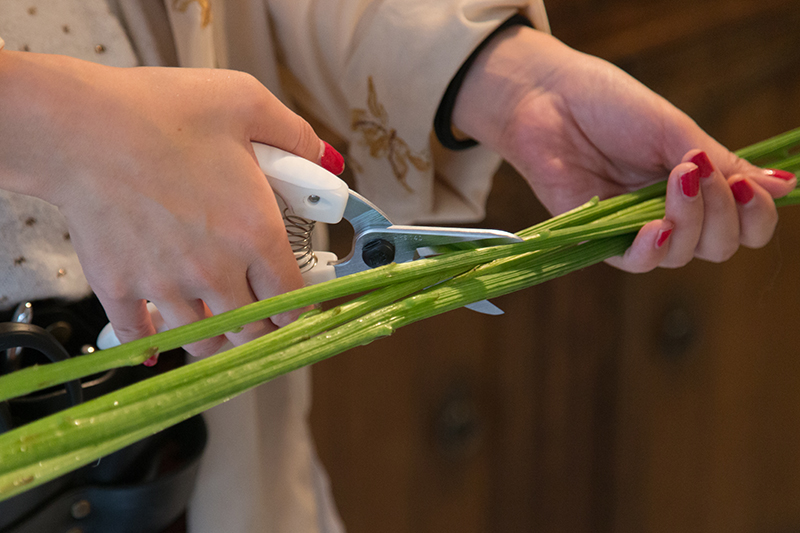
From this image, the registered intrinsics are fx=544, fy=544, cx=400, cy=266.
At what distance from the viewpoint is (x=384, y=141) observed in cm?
49

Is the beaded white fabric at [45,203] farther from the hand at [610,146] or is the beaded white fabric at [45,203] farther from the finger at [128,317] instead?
the hand at [610,146]

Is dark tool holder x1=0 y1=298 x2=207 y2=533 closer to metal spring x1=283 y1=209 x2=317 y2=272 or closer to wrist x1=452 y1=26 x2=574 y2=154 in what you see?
metal spring x1=283 y1=209 x2=317 y2=272

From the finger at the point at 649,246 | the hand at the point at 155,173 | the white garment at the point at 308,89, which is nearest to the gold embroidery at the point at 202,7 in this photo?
the white garment at the point at 308,89

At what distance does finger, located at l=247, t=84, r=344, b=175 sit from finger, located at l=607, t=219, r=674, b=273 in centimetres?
23

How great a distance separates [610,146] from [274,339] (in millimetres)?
344

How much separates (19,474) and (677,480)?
44.9 inches

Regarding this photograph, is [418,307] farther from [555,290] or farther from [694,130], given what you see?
[555,290]

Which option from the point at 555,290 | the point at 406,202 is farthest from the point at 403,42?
the point at 555,290

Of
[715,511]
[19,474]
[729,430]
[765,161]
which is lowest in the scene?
[715,511]

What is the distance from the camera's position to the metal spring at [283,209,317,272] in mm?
306

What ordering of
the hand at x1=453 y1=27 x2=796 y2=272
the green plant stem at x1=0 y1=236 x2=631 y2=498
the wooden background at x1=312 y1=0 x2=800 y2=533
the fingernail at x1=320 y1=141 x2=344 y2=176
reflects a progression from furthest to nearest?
the wooden background at x1=312 y1=0 x2=800 y2=533 → the hand at x1=453 y1=27 x2=796 y2=272 → the fingernail at x1=320 y1=141 x2=344 y2=176 → the green plant stem at x1=0 y1=236 x2=631 y2=498

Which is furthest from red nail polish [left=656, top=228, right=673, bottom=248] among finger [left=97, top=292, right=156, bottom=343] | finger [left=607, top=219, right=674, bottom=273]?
finger [left=97, top=292, right=156, bottom=343]

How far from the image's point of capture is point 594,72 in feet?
1.46

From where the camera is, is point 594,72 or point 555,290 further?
point 555,290
